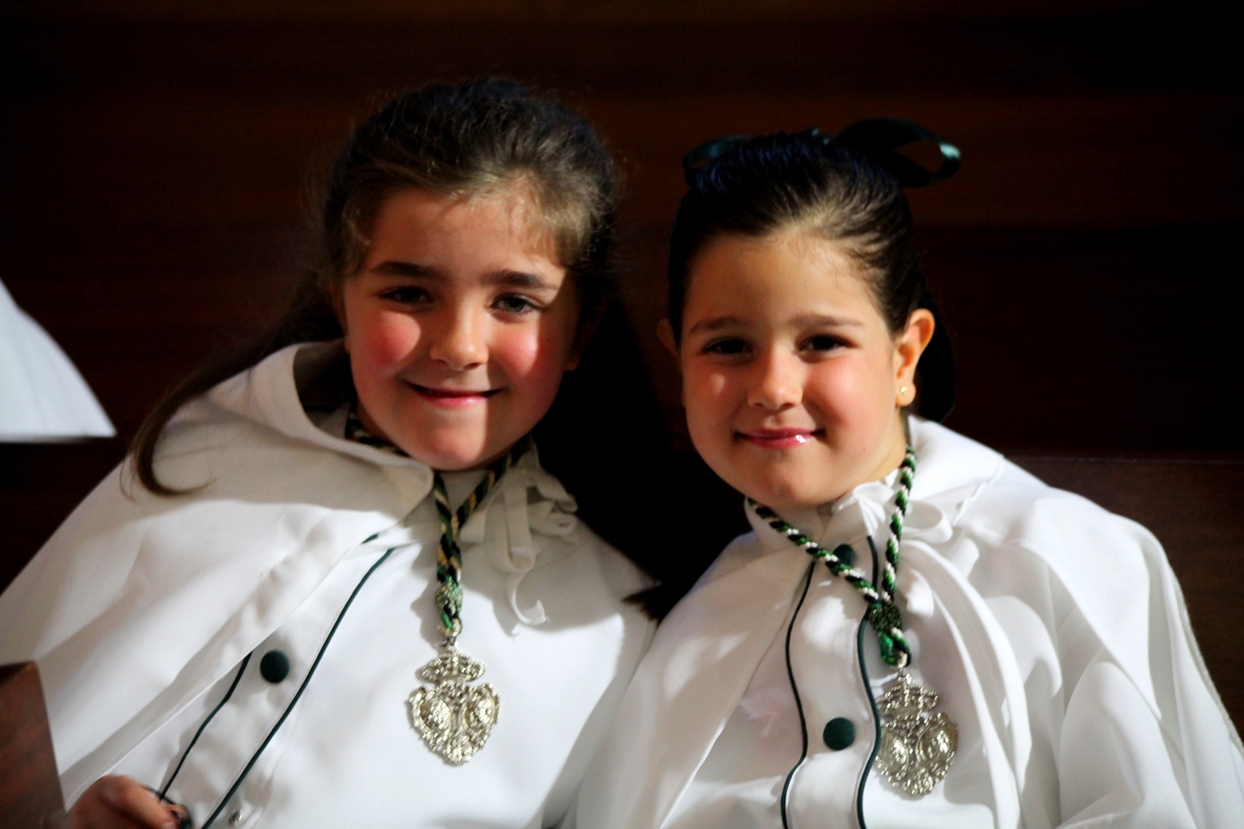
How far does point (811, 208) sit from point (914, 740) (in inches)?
22.0

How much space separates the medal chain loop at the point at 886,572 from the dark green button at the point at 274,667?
556 mm

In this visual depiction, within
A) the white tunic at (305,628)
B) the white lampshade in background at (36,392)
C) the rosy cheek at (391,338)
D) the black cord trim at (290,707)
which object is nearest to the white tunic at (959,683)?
the white tunic at (305,628)

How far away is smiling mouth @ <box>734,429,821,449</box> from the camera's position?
1.19 m

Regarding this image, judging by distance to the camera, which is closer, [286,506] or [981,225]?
[286,506]

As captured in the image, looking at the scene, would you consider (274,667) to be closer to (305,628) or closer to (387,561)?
(305,628)

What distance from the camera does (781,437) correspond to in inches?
47.2

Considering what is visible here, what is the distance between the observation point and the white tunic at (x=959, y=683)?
109 centimetres

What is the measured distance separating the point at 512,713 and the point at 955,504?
0.55 meters

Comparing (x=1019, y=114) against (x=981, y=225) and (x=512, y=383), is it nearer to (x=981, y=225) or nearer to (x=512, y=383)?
(x=981, y=225)

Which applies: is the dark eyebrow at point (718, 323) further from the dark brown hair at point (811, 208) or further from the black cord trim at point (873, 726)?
the black cord trim at point (873, 726)

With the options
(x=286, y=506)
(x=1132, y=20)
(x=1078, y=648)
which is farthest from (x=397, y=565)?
(x=1132, y=20)

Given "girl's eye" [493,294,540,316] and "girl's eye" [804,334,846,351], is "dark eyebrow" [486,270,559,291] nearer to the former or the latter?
"girl's eye" [493,294,540,316]

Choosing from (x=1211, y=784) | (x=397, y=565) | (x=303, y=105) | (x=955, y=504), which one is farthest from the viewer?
(x=303, y=105)

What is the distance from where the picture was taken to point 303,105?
2336 mm
